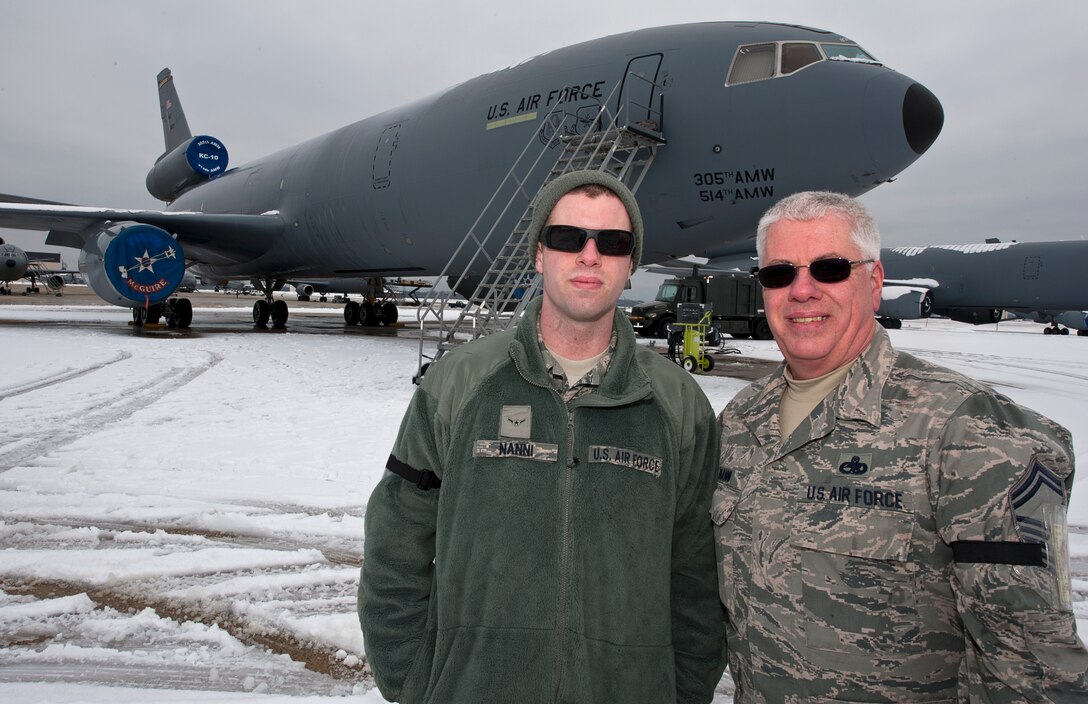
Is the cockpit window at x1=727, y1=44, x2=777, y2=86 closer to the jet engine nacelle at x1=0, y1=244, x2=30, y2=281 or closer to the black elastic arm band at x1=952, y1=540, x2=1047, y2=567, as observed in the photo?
the black elastic arm band at x1=952, y1=540, x2=1047, y2=567

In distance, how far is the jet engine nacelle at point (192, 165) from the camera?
19.8m

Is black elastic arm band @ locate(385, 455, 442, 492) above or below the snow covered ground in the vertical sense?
above

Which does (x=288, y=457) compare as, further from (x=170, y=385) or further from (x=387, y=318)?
(x=387, y=318)

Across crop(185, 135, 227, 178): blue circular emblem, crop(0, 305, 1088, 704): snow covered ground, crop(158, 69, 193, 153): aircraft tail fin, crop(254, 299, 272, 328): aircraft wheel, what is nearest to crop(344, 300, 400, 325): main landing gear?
crop(254, 299, 272, 328): aircraft wheel

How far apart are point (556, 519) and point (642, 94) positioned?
Answer: 767cm

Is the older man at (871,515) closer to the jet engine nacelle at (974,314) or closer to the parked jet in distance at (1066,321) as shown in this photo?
the jet engine nacelle at (974,314)

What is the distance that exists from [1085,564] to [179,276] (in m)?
15.1

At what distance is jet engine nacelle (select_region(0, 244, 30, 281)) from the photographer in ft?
111

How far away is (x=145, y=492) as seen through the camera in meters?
4.19

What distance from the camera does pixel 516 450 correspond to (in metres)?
1.51

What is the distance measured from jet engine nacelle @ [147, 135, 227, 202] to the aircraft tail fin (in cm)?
361

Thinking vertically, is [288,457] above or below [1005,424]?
below

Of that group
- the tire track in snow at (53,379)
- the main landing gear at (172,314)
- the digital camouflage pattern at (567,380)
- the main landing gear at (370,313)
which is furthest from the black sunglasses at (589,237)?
the main landing gear at (370,313)

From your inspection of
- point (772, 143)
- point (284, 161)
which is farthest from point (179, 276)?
point (772, 143)
